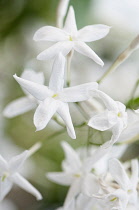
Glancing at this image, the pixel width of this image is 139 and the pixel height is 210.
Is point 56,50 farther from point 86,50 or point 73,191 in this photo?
point 73,191

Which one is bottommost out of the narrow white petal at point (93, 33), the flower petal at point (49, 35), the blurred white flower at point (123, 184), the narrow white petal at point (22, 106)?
the blurred white flower at point (123, 184)

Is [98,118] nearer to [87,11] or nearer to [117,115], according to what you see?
[117,115]

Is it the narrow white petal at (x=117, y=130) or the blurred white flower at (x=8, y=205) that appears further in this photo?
the blurred white flower at (x=8, y=205)

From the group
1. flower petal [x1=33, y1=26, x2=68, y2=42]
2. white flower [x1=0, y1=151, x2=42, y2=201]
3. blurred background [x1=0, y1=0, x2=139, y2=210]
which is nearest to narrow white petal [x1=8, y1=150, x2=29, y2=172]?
white flower [x1=0, y1=151, x2=42, y2=201]

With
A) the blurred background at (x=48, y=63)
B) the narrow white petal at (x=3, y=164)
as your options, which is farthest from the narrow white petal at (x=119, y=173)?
the blurred background at (x=48, y=63)

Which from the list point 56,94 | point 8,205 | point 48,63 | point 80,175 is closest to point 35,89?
point 56,94

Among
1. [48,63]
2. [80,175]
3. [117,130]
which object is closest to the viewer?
[117,130]

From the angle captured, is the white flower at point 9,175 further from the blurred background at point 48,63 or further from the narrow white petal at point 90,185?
the blurred background at point 48,63
